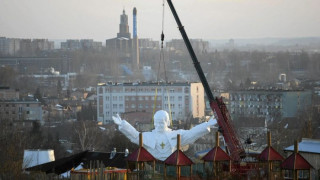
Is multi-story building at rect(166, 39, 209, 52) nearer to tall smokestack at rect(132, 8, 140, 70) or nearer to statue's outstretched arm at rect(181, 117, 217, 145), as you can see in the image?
tall smokestack at rect(132, 8, 140, 70)

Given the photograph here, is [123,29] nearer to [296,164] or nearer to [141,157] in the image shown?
[141,157]

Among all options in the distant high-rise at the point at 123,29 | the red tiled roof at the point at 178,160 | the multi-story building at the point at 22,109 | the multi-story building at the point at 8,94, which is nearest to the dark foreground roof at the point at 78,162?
the red tiled roof at the point at 178,160

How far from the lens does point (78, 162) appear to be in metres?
33.0

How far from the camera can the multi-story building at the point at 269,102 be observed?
73750 millimetres

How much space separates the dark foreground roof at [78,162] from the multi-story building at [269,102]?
125ft

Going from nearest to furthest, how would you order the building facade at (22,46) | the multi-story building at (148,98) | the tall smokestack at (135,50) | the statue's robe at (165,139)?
the statue's robe at (165,139)
the multi-story building at (148,98)
the tall smokestack at (135,50)
the building facade at (22,46)

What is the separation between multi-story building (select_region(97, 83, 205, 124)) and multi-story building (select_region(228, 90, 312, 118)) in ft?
7.78

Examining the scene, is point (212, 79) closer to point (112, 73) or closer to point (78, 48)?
point (112, 73)

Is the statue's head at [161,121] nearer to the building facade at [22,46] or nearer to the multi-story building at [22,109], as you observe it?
the multi-story building at [22,109]

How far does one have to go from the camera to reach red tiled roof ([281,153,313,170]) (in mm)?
27203

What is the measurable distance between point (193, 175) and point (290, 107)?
4582 cm

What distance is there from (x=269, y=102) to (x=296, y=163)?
164 feet

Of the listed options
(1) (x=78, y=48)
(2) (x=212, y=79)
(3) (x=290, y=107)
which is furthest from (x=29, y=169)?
(1) (x=78, y=48)

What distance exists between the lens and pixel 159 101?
273 ft
